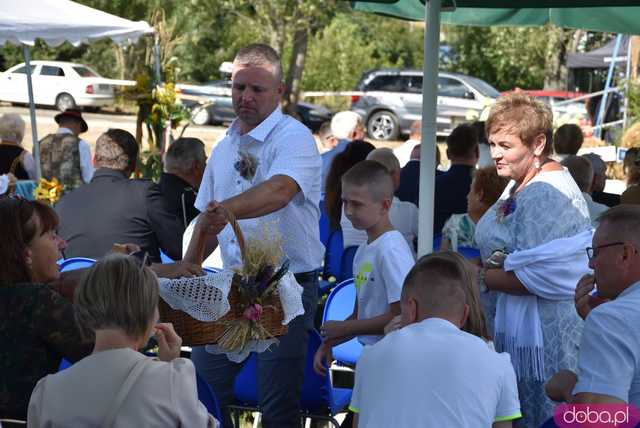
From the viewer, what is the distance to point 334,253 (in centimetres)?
659

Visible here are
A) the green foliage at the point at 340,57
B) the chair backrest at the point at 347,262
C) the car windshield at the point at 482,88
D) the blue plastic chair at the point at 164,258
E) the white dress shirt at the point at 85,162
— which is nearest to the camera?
the blue plastic chair at the point at 164,258

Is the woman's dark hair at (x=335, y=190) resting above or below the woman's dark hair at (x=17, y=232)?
below

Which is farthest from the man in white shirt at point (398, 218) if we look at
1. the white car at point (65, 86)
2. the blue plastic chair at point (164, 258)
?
the white car at point (65, 86)

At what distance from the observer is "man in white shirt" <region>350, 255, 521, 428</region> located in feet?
8.36

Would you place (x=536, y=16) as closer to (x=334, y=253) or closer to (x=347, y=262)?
(x=334, y=253)

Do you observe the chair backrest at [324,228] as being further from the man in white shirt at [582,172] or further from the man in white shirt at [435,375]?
the man in white shirt at [435,375]

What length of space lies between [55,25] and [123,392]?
6.05m

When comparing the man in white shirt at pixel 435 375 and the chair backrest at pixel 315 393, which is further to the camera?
the chair backrest at pixel 315 393

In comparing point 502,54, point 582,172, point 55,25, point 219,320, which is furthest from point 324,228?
point 502,54

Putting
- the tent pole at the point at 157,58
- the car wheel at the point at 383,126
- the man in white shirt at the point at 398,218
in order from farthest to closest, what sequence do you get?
1. the car wheel at the point at 383,126
2. the tent pole at the point at 157,58
3. the man in white shirt at the point at 398,218

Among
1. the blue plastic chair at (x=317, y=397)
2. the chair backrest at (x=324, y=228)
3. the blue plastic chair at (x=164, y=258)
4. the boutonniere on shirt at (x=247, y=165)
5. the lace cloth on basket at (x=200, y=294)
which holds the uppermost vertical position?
the boutonniere on shirt at (x=247, y=165)

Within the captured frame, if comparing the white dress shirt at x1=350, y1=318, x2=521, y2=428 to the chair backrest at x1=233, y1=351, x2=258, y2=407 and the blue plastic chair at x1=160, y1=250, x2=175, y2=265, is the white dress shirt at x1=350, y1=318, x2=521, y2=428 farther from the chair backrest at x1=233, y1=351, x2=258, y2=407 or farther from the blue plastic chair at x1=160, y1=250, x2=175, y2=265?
the blue plastic chair at x1=160, y1=250, x2=175, y2=265

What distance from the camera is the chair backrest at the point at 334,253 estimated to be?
652cm

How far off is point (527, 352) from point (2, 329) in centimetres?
185
